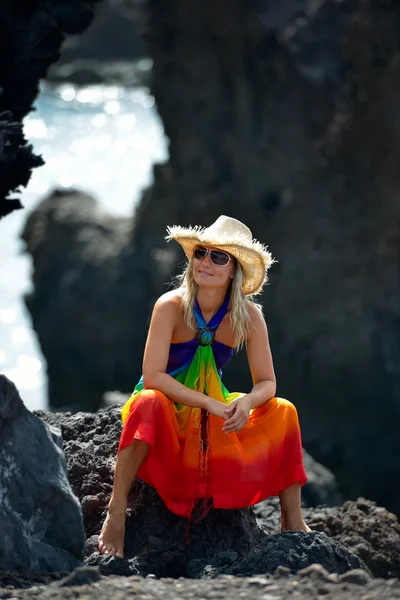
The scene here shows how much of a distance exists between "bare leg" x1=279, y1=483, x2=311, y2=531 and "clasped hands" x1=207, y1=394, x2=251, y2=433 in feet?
1.96

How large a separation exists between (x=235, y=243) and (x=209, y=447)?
42.8 inches

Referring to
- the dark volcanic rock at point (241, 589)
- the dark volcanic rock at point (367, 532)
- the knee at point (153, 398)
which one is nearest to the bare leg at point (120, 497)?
the knee at point (153, 398)

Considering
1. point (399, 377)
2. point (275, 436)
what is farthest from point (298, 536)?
point (399, 377)

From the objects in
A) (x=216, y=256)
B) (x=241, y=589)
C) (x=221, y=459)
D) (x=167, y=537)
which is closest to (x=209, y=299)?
(x=216, y=256)

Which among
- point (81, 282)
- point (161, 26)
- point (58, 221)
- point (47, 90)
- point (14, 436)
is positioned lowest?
point (14, 436)

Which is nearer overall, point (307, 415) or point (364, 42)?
point (364, 42)

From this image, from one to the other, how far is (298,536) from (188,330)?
1.25 m

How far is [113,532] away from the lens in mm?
5793

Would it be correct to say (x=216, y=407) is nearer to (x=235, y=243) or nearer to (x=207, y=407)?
(x=207, y=407)

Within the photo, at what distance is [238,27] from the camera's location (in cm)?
2406

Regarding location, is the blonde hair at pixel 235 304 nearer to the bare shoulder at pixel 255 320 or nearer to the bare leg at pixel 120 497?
the bare shoulder at pixel 255 320

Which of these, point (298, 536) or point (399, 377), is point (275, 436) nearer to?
point (298, 536)

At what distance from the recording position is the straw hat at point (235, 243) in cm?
591

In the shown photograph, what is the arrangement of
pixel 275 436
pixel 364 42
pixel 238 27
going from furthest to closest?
1. pixel 238 27
2. pixel 364 42
3. pixel 275 436
